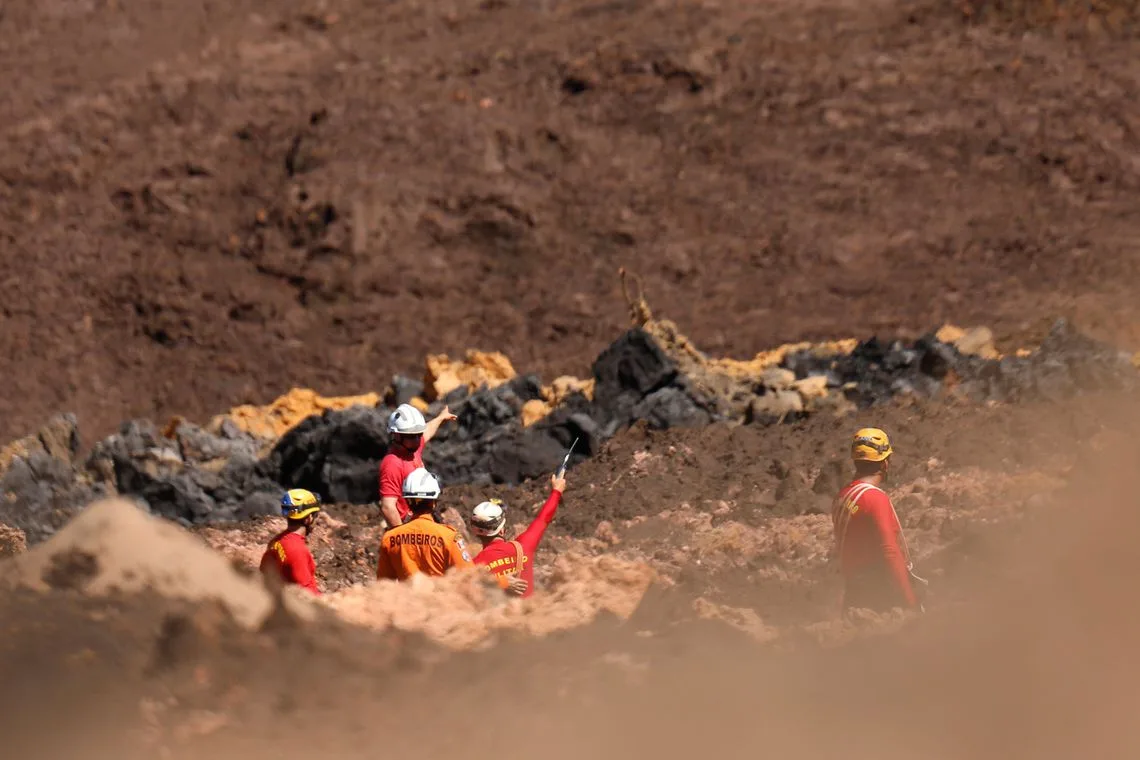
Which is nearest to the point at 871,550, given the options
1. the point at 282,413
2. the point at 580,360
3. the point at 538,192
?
the point at 282,413

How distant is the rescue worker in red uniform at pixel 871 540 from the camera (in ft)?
19.0

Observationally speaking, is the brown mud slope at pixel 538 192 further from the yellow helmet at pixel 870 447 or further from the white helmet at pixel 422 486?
the yellow helmet at pixel 870 447

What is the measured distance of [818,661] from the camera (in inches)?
Result: 206

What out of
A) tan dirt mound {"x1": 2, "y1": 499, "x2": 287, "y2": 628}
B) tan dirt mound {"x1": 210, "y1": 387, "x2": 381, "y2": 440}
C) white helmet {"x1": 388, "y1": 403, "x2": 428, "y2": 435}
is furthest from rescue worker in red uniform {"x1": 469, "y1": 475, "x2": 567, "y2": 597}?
tan dirt mound {"x1": 210, "y1": 387, "x2": 381, "y2": 440}

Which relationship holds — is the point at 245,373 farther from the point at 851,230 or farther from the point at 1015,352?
the point at 1015,352

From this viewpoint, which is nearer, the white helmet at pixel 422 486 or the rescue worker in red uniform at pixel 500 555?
the rescue worker in red uniform at pixel 500 555

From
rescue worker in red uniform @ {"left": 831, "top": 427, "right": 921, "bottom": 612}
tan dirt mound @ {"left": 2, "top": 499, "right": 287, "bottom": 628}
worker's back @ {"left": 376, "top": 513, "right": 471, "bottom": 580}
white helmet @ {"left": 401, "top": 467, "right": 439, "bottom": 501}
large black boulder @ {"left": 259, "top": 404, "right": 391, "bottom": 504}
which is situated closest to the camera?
tan dirt mound @ {"left": 2, "top": 499, "right": 287, "bottom": 628}

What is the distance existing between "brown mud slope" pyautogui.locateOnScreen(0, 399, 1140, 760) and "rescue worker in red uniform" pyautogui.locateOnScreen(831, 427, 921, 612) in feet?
1.23

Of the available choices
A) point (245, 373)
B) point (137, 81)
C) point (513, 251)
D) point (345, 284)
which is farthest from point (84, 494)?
point (137, 81)

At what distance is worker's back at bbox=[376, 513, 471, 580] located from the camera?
21.4ft

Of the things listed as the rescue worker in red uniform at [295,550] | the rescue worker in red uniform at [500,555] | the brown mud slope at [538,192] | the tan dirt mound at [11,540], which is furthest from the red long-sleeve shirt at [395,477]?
the brown mud slope at [538,192]

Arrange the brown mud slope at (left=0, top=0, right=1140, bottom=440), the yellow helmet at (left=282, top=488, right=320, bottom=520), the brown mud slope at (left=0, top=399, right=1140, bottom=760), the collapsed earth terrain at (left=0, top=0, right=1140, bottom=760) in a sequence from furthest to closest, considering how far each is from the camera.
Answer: the brown mud slope at (left=0, top=0, right=1140, bottom=440), the yellow helmet at (left=282, top=488, right=320, bottom=520), the collapsed earth terrain at (left=0, top=0, right=1140, bottom=760), the brown mud slope at (left=0, top=399, right=1140, bottom=760)

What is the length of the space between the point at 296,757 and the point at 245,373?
45.5 ft

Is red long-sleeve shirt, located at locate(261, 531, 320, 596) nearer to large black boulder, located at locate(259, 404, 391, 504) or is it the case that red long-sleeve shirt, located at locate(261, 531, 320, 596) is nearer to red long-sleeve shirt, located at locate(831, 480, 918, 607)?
red long-sleeve shirt, located at locate(831, 480, 918, 607)
